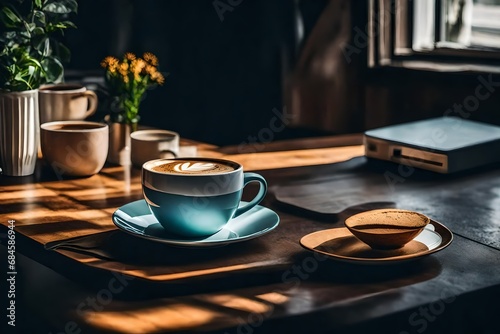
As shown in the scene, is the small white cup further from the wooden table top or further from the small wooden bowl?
the small wooden bowl

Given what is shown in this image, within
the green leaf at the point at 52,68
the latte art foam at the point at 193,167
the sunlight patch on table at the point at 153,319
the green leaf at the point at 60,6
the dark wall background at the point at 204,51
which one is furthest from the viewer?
the dark wall background at the point at 204,51

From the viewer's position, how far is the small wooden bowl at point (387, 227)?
105 centimetres

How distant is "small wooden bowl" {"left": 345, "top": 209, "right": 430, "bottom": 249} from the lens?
1049 millimetres

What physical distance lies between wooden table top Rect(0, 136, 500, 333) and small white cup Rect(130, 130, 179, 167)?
1.26ft

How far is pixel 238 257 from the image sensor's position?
108cm

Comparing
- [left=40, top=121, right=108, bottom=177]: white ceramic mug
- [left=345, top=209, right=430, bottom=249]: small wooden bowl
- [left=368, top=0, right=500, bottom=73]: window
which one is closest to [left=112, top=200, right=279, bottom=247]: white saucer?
[left=345, top=209, right=430, bottom=249]: small wooden bowl

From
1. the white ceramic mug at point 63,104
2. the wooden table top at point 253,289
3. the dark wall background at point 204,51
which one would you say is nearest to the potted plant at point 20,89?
the white ceramic mug at point 63,104

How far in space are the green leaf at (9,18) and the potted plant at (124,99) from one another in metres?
0.20

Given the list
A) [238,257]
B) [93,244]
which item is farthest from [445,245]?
[93,244]

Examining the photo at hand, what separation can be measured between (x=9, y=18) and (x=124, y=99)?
0.96ft

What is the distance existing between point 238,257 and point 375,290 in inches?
8.3

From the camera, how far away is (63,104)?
5.82 feet

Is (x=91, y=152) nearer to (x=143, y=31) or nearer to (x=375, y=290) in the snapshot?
(x=375, y=290)

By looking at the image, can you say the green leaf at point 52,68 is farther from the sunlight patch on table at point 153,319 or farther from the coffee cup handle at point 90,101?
the sunlight patch on table at point 153,319
